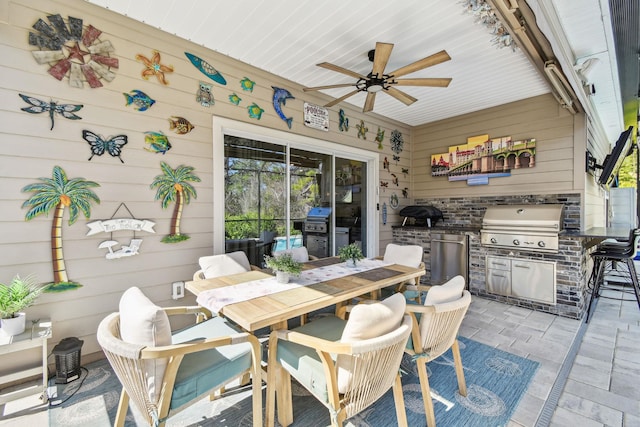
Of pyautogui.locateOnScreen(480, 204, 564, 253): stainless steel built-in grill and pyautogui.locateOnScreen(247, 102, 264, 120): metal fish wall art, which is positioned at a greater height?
pyautogui.locateOnScreen(247, 102, 264, 120): metal fish wall art

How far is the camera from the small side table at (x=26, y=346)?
1841mm

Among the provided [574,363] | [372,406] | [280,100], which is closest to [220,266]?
[372,406]

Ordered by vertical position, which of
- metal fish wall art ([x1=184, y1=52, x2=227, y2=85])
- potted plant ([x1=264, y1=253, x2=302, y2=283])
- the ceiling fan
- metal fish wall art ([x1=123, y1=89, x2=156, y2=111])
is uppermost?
metal fish wall art ([x1=184, y1=52, x2=227, y2=85])

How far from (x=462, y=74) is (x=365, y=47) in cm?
142

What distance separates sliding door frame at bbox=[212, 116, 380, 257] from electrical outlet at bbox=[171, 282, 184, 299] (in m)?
0.47

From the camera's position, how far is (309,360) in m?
1.56

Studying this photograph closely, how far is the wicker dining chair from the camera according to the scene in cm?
125

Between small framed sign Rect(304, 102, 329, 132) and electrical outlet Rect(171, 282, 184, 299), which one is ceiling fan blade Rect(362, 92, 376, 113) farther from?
electrical outlet Rect(171, 282, 184, 299)

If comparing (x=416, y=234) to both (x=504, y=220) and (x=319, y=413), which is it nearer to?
(x=504, y=220)

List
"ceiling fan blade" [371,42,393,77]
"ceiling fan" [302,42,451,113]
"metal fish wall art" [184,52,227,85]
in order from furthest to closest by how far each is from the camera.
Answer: "metal fish wall art" [184,52,227,85], "ceiling fan" [302,42,451,113], "ceiling fan blade" [371,42,393,77]

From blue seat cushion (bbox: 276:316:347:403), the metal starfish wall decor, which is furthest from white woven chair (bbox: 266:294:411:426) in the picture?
the metal starfish wall decor

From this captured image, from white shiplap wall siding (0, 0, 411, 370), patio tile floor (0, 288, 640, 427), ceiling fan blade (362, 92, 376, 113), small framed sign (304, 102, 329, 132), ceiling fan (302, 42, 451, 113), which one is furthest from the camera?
small framed sign (304, 102, 329, 132)

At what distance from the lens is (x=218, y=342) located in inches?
57.3

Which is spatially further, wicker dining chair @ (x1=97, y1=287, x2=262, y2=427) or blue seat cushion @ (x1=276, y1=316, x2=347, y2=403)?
blue seat cushion @ (x1=276, y1=316, x2=347, y2=403)
